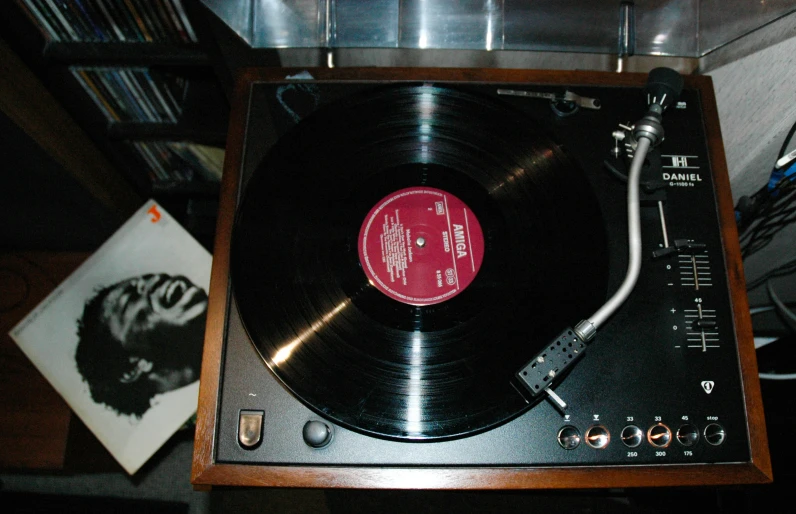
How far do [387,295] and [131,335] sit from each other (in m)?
0.78

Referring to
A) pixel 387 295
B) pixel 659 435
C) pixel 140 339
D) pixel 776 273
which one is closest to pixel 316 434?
pixel 387 295

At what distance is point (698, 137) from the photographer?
904 millimetres

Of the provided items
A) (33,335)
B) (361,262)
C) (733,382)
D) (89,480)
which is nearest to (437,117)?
(361,262)

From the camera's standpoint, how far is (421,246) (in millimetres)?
880

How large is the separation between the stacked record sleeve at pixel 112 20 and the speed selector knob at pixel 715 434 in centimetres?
108

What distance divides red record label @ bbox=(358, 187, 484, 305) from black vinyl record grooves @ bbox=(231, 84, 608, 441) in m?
0.01

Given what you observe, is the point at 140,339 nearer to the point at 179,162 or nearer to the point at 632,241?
the point at 179,162

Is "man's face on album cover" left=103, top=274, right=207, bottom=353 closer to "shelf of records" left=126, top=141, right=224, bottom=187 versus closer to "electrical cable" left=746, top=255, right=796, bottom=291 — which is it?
"shelf of records" left=126, top=141, right=224, bottom=187

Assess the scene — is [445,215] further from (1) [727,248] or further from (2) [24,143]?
(2) [24,143]

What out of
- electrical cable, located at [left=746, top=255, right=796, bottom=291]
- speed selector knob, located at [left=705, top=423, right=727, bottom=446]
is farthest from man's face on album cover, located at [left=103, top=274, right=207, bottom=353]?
electrical cable, located at [left=746, top=255, right=796, bottom=291]

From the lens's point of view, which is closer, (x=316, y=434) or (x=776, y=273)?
(x=316, y=434)

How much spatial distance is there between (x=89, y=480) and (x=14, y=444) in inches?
9.5

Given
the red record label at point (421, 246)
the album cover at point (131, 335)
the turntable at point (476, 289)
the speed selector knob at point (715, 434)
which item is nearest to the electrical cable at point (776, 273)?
the turntable at point (476, 289)

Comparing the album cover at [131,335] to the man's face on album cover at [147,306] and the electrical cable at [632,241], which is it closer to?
the man's face on album cover at [147,306]
